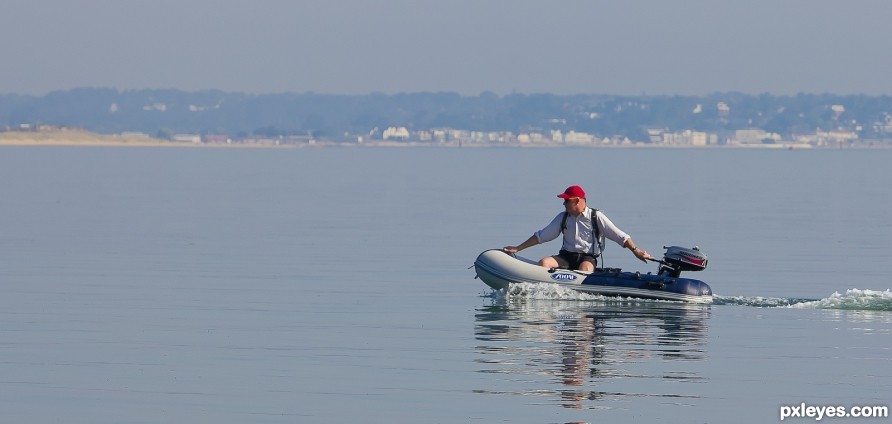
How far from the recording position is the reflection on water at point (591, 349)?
13898mm

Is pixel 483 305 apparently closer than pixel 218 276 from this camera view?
Yes

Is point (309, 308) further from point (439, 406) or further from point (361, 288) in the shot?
point (439, 406)

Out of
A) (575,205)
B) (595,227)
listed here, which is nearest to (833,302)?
(595,227)

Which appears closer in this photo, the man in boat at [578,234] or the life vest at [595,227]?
the man in boat at [578,234]

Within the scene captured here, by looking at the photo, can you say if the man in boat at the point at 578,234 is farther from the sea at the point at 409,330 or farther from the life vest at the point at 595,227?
the sea at the point at 409,330

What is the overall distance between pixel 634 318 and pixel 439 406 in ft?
20.0

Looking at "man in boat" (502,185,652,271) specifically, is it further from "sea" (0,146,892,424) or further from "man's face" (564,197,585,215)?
"sea" (0,146,892,424)

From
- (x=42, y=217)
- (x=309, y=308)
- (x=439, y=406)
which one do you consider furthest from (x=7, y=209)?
(x=439, y=406)

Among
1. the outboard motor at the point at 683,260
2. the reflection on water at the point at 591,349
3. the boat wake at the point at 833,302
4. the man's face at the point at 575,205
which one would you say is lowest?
the reflection on water at the point at 591,349

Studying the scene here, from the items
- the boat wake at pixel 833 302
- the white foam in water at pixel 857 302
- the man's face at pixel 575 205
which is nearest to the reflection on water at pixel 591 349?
the boat wake at pixel 833 302

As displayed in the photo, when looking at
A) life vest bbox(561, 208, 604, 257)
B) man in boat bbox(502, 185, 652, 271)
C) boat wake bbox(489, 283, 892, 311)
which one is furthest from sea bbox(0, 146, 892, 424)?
life vest bbox(561, 208, 604, 257)

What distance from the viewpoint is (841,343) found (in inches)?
678

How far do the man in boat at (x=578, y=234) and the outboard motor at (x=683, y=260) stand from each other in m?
0.27

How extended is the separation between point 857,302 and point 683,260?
213 centimetres
